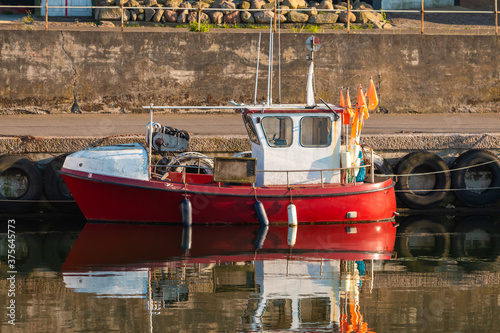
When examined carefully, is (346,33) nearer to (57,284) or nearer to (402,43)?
(402,43)

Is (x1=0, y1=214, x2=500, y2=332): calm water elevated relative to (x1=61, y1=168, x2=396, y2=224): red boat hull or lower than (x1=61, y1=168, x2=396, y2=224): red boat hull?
lower

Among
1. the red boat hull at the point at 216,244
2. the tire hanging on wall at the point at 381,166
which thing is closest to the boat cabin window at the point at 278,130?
the red boat hull at the point at 216,244

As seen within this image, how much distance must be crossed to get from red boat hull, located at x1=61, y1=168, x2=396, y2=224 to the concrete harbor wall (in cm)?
430

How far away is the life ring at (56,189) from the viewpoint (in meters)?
13.2

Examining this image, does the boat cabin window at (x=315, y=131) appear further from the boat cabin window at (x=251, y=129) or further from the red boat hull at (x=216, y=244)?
the red boat hull at (x=216, y=244)

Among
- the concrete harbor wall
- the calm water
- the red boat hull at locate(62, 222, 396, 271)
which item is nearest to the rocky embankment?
the concrete harbor wall

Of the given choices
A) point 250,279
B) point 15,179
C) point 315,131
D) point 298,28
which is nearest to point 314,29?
point 298,28

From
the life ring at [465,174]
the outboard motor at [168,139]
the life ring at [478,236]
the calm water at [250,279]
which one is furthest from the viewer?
the life ring at [465,174]

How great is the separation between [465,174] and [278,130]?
3541mm

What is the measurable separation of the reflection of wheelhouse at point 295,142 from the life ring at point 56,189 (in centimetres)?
296

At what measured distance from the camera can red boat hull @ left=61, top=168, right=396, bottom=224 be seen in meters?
12.2

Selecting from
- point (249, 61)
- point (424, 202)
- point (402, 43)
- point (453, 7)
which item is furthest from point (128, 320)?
point (453, 7)

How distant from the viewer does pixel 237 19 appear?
18344mm

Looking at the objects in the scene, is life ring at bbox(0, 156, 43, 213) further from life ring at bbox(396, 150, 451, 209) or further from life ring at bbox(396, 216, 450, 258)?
life ring at bbox(396, 150, 451, 209)
